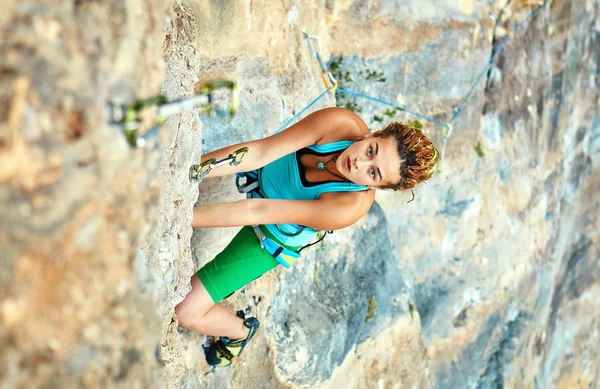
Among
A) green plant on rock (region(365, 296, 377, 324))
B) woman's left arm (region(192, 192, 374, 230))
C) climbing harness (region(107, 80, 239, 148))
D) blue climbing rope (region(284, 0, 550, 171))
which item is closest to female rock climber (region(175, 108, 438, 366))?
woman's left arm (region(192, 192, 374, 230))

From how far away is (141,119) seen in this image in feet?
4.08

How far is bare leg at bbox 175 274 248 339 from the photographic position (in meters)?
2.85

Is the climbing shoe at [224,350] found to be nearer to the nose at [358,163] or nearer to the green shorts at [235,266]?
the green shorts at [235,266]

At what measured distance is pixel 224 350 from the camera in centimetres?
306

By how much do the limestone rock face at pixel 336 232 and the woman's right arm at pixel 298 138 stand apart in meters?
0.25

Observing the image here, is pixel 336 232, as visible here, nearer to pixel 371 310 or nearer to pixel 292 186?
pixel 371 310

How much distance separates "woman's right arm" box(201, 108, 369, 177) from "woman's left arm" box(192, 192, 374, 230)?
30 cm

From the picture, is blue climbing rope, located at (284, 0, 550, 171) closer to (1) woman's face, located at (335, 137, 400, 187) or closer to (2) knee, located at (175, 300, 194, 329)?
(1) woman's face, located at (335, 137, 400, 187)

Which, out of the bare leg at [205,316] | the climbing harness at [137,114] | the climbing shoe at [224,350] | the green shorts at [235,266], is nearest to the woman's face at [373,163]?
the green shorts at [235,266]

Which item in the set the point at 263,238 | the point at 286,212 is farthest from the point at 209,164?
the point at 263,238

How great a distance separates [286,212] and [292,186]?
9.9 inches

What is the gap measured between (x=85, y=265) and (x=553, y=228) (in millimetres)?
6678

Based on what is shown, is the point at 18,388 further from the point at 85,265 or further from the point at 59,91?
the point at 59,91

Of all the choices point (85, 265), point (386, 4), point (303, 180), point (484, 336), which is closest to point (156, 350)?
point (85, 265)
